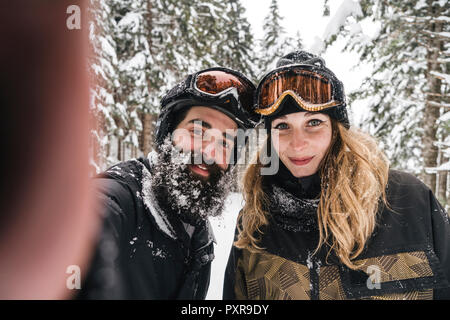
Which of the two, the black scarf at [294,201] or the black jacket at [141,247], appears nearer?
the black jacket at [141,247]

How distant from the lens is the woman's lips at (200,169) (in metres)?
2.47

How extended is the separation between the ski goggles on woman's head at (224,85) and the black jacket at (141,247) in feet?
3.15

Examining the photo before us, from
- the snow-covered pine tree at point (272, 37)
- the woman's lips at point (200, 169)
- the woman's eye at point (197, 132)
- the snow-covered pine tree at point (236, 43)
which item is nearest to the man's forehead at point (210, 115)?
the woman's eye at point (197, 132)

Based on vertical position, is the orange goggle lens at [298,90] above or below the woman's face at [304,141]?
above

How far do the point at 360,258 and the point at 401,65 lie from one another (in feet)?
27.4

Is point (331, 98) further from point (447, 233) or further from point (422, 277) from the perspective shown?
point (422, 277)

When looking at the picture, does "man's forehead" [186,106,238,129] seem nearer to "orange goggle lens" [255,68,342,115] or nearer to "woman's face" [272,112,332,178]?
"orange goggle lens" [255,68,342,115]

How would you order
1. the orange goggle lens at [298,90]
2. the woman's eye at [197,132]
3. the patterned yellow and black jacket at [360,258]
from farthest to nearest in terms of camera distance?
the woman's eye at [197,132] < the orange goggle lens at [298,90] < the patterned yellow and black jacket at [360,258]

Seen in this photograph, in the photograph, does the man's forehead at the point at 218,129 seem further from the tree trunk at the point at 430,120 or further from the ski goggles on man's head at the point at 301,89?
the tree trunk at the point at 430,120

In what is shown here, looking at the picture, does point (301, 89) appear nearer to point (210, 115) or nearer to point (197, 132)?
point (210, 115)

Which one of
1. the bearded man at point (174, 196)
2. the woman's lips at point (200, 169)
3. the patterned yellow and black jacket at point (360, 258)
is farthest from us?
the woman's lips at point (200, 169)

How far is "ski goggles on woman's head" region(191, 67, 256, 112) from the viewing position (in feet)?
8.98

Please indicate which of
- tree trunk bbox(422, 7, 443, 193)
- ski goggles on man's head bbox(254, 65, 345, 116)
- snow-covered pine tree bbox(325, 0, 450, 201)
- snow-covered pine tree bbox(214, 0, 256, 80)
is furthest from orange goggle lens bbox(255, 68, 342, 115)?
snow-covered pine tree bbox(214, 0, 256, 80)
